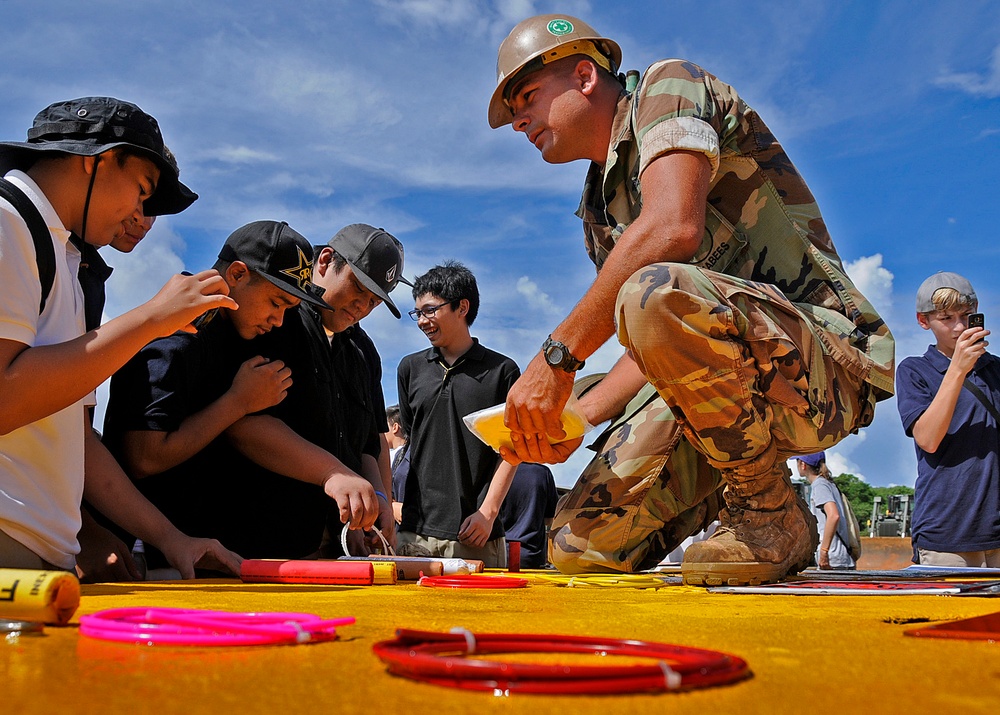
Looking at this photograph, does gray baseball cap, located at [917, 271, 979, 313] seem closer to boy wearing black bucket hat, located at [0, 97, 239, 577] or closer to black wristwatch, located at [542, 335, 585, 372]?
black wristwatch, located at [542, 335, 585, 372]

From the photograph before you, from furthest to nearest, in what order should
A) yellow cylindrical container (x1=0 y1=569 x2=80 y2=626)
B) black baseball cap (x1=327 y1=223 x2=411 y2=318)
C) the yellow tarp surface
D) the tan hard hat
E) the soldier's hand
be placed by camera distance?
black baseball cap (x1=327 y1=223 x2=411 y2=318) → the tan hard hat → the soldier's hand → yellow cylindrical container (x1=0 y1=569 x2=80 y2=626) → the yellow tarp surface

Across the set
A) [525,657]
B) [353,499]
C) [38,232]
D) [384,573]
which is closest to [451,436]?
[353,499]

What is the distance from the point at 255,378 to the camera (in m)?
3.42

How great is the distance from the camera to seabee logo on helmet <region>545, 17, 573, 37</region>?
3262 mm

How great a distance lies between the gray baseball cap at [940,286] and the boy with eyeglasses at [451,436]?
8.01 ft

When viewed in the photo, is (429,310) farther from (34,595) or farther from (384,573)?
(34,595)

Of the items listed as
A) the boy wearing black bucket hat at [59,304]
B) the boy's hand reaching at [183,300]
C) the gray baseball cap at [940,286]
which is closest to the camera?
the boy wearing black bucket hat at [59,304]

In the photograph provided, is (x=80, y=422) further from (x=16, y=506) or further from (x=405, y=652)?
(x=405, y=652)

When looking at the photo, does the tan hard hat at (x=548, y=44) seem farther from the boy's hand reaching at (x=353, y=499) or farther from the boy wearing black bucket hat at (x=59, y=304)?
the boy's hand reaching at (x=353, y=499)

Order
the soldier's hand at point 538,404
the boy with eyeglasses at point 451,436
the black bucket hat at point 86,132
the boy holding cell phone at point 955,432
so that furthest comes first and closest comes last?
the boy with eyeglasses at point 451,436
the boy holding cell phone at point 955,432
the soldier's hand at point 538,404
the black bucket hat at point 86,132

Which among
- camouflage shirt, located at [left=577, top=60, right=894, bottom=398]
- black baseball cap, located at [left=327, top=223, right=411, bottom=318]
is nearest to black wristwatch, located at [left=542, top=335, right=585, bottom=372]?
camouflage shirt, located at [left=577, top=60, right=894, bottom=398]

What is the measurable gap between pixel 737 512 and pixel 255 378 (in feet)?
6.07

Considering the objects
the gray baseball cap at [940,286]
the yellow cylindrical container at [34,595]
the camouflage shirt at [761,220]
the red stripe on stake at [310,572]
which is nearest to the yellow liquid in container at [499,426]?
the red stripe on stake at [310,572]

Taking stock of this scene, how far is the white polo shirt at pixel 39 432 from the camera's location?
6.33 ft
